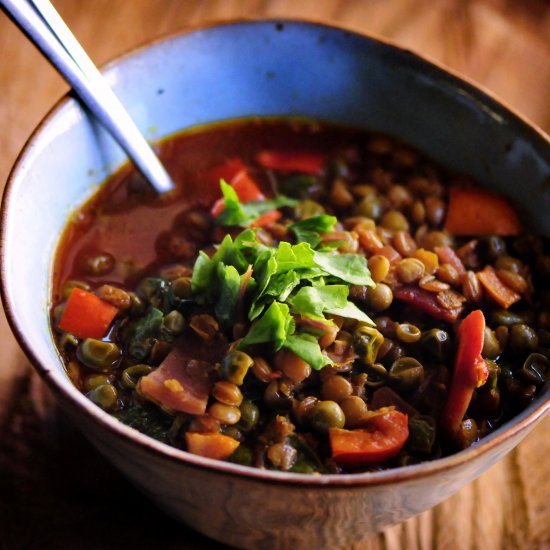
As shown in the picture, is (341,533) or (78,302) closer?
(341,533)

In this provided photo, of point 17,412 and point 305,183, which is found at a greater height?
point 305,183

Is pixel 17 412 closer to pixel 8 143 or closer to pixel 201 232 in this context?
pixel 201 232

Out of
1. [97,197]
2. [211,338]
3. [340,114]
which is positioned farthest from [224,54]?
[211,338]

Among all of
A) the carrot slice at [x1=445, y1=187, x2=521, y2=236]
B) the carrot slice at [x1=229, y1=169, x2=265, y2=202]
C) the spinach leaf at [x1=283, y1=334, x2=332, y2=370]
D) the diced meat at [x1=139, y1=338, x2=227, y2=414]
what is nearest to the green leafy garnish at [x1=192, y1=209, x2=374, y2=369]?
the spinach leaf at [x1=283, y1=334, x2=332, y2=370]

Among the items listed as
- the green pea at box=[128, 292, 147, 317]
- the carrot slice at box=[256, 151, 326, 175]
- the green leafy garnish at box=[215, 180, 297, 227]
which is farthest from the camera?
the carrot slice at box=[256, 151, 326, 175]

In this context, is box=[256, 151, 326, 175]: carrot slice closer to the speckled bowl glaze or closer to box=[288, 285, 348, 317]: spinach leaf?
the speckled bowl glaze

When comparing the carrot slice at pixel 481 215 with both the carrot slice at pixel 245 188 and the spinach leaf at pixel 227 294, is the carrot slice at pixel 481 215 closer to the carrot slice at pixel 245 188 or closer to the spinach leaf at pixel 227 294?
the carrot slice at pixel 245 188

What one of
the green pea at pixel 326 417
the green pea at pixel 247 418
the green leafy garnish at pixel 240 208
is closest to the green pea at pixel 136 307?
the green leafy garnish at pixel 240 208
